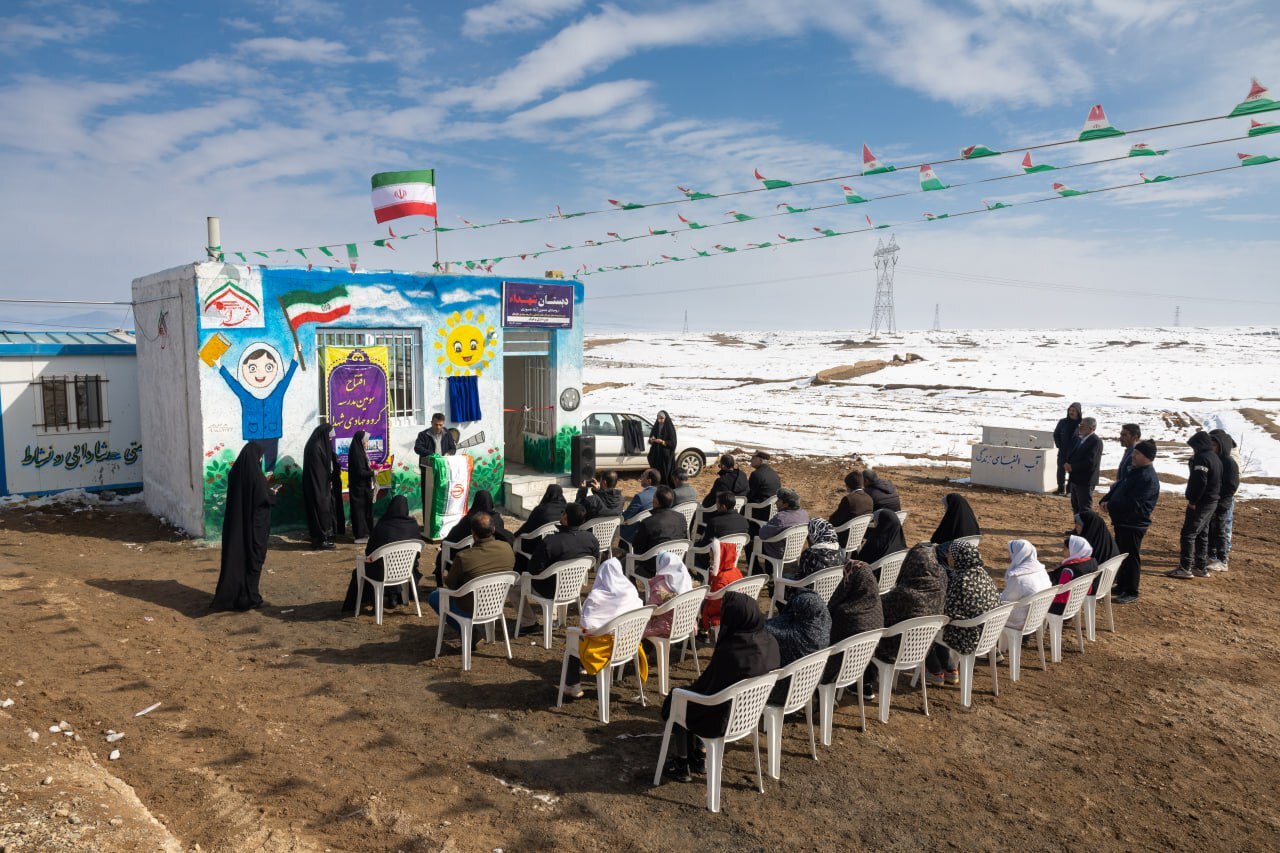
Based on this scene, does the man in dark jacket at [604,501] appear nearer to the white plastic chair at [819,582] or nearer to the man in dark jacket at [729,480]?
the man in dark jacket at [729,480]

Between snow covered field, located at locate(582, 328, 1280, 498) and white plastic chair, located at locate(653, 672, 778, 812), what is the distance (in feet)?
48.3

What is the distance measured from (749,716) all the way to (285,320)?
8.78 m

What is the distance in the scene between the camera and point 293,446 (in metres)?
11.2

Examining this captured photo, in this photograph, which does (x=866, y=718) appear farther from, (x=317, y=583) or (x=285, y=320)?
(x=285, y=320)

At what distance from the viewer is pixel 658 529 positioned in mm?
7875

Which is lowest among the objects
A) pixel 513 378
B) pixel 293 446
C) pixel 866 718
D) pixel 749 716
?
pixel 866 718

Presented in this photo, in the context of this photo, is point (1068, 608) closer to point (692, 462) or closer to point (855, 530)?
point (855, 530)

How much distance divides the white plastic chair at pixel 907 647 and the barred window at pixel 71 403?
43.4 ft

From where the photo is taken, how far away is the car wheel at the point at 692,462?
17.1m

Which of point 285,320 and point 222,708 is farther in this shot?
point 285,320

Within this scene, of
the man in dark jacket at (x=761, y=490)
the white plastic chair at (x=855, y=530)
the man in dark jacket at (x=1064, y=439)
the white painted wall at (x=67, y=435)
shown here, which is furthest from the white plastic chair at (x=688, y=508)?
the white painted wall at (x=67, y=435)

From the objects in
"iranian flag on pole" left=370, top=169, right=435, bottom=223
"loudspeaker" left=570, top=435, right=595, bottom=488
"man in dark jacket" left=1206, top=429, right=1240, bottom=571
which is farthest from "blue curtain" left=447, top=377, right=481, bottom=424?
"man in dark jacket" left=1206, top=429, right=1240, bottom=571

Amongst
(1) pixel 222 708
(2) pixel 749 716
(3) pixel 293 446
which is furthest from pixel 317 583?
(2) pixel 749 716

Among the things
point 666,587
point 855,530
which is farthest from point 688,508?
point 666,587
